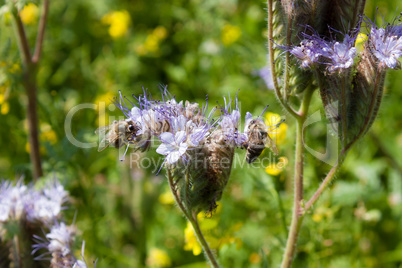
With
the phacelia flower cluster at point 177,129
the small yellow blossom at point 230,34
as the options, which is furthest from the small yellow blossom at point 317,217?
the small yellow blossom at point 230,34

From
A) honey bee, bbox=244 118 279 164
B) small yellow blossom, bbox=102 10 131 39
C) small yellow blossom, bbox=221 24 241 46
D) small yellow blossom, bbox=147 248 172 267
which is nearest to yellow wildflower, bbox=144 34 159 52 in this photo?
small yellow blossom, bbox=102 10 131 39

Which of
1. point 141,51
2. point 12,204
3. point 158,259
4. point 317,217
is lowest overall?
point 158,259

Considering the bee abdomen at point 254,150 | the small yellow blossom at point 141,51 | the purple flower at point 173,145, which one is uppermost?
the small yellow blossom at point 141,51

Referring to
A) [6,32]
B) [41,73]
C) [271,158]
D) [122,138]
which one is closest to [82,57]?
[41,73]

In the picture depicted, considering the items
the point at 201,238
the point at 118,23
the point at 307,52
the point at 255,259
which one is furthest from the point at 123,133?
the point at 118,23

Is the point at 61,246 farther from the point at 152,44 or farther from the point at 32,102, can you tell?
the point at 152,44

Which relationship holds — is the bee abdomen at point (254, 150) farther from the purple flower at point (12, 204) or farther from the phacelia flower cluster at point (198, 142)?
the purple flower at point (12, 204)
